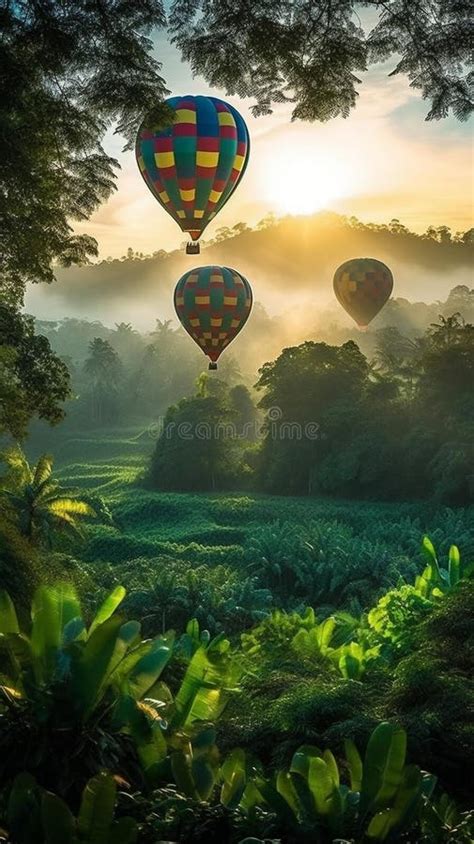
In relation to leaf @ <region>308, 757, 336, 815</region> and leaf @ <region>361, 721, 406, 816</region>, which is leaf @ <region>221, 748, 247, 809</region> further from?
leaf @ <region>361, 721, 406, 816</region>

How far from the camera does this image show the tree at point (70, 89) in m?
7.15

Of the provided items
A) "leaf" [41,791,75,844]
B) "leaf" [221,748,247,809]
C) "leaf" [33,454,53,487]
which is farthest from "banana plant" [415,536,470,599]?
"leaf" [33,454,53,487]

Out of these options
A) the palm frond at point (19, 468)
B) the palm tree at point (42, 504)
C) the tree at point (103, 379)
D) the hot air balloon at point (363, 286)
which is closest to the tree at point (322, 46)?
the palm frond at point (19, 468)

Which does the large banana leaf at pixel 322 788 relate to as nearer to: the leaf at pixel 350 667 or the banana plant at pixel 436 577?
the leaf at pixel 350 667

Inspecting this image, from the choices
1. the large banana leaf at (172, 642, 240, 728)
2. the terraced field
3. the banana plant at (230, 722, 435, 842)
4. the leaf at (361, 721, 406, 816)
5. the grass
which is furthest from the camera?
the grass

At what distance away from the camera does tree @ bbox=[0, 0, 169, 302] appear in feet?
23.5

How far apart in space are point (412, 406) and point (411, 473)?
3551mm

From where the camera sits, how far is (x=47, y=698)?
528 centimetres

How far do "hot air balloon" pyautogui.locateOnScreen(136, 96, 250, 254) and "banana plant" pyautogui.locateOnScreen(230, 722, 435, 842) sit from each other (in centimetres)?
1815

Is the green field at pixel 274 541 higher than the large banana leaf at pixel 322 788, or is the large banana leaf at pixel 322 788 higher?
the large banana leaf at pixel 322 788

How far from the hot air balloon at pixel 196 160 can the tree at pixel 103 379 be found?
210 ft

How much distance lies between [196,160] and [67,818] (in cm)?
1922

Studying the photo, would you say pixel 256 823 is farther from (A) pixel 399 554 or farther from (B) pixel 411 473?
(B) pixel 411 473

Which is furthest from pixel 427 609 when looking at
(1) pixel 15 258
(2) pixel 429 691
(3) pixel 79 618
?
(1) pixel 15 258
